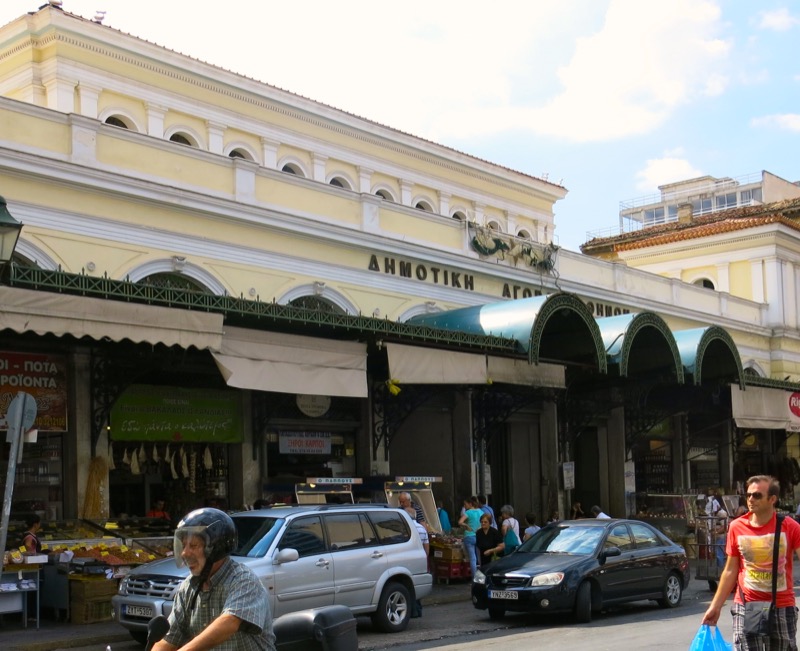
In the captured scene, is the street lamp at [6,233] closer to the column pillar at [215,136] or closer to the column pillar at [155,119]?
the column pillar at [155,119]

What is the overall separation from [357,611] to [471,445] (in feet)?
38.4

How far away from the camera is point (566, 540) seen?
16.2m

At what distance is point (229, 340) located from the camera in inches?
674

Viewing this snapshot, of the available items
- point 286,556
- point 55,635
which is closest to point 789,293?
point 286,556

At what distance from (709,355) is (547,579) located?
14872 mm

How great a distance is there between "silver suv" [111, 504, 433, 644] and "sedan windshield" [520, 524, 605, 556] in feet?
7.20

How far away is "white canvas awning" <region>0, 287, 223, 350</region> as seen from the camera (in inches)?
554

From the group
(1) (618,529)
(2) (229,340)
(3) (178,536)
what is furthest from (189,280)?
(3) (178,536)

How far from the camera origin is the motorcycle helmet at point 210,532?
15.9 feet

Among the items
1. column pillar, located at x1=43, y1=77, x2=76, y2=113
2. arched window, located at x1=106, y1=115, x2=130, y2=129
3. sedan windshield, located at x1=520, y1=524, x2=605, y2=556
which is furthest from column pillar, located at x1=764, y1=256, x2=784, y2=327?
sedan windshield, located at x1=520, y1=524, x2=605, y2=556

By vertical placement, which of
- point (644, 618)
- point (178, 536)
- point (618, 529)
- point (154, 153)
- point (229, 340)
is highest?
point (154, 153)

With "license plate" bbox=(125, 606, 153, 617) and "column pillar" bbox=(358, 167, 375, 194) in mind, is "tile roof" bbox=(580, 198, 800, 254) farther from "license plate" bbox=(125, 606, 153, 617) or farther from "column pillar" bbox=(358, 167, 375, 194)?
"license plate" bbox=(125, 606, 153, 617)

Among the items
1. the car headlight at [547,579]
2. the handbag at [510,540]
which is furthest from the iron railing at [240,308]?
the car headlight at [547,579]

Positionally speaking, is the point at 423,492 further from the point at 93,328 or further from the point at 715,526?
the point at 93,328
